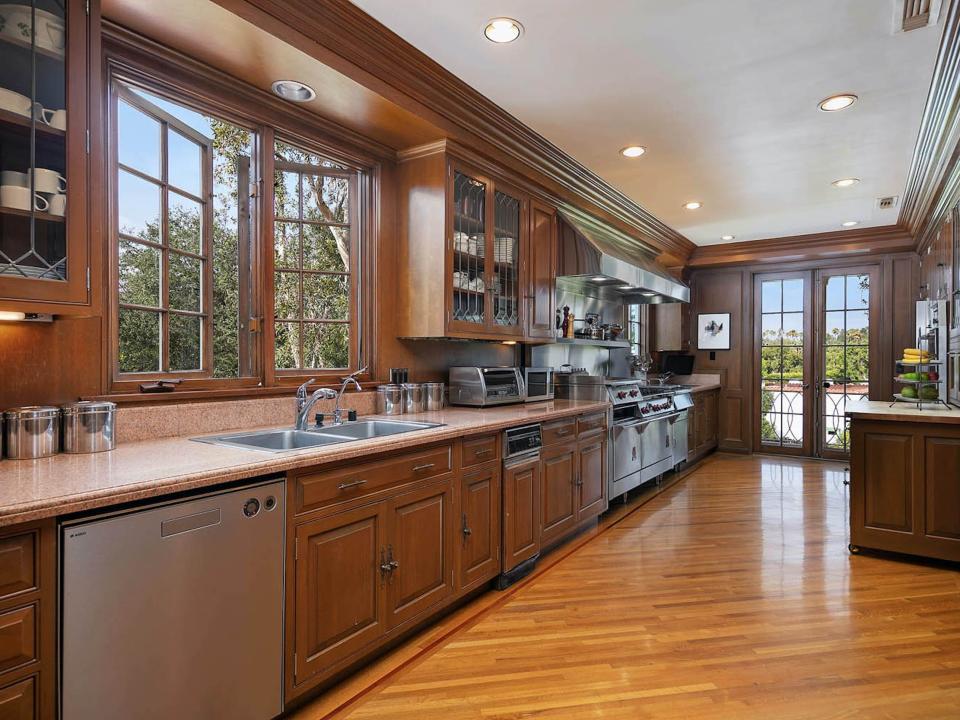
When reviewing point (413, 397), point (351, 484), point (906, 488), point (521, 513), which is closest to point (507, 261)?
point (413, 397)

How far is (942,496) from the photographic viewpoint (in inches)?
131

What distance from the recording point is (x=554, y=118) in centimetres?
338

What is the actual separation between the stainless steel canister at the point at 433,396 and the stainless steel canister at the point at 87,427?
1771 millimetres

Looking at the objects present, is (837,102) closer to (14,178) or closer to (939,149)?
(939,149)

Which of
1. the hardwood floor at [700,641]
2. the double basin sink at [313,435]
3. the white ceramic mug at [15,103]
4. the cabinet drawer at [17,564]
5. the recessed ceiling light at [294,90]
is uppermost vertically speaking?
the recessed ceiling light at [294,90]

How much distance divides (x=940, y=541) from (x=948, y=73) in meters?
2.56

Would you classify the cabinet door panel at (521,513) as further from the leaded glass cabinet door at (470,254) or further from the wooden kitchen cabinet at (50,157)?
the wooden kitchen cabinet at (50,157)

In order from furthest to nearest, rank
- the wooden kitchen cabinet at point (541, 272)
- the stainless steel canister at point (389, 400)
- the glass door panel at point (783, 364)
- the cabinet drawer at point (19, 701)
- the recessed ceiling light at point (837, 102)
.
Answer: the glass door panel at point (783, 364), the wooden kitchen cabinet at point (541, 272), the stainless steel canister at point (389, 400), the recessed ceiling light at point (837, 102), the cabinet drawer at point (19, 701)

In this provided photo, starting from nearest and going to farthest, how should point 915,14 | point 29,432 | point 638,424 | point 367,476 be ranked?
point 29,432 < point 367,476 < point 915,14 < point 638,424

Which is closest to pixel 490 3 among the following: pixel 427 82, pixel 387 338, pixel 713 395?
pixel 427 82

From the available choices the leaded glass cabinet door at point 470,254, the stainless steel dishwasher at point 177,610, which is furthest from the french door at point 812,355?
the stainless steel dishwasher at point 177,610

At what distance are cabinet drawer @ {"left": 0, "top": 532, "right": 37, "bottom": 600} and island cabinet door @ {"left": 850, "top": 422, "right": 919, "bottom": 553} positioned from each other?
4075 millimetres

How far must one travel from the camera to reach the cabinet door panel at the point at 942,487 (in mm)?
3287

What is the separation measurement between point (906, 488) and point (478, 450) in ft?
8.87
